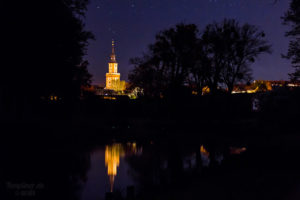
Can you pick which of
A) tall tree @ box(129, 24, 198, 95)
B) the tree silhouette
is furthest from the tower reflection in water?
tall tree @ box(129, 24, 198, 95)

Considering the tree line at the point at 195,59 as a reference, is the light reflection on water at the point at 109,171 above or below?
below

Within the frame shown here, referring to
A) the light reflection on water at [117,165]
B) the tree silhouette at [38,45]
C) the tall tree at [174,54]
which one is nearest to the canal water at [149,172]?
the light reflection on water at [117,165]

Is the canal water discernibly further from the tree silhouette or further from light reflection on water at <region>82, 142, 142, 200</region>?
the tree silhouette

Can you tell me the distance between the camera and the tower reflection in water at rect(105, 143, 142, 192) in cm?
1555

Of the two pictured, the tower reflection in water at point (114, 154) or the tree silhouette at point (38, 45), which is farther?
the tree silhouette at point (38, 45)

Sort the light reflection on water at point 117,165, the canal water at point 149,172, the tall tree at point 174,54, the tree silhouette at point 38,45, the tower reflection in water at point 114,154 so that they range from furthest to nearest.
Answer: the tall tree at point 174,54 < the tree silhouette at point 38,45 < the tower reflection in water at point 114,154 < the light reflection on water at point 117,165 < the canal water at point 149,172

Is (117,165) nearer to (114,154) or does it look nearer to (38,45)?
(114,154)

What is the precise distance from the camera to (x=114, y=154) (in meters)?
19.8

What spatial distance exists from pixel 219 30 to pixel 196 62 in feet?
22.7

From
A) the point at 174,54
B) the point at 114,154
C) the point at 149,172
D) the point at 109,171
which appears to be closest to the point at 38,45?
the point at 114,154

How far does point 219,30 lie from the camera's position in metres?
46.2

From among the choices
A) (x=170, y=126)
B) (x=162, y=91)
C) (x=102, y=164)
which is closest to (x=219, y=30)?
(x=162, y=91)

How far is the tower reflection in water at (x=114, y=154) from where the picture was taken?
51.0 feet

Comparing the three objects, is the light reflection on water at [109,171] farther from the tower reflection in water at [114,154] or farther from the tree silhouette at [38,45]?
the tree silhouette at [38,45]
